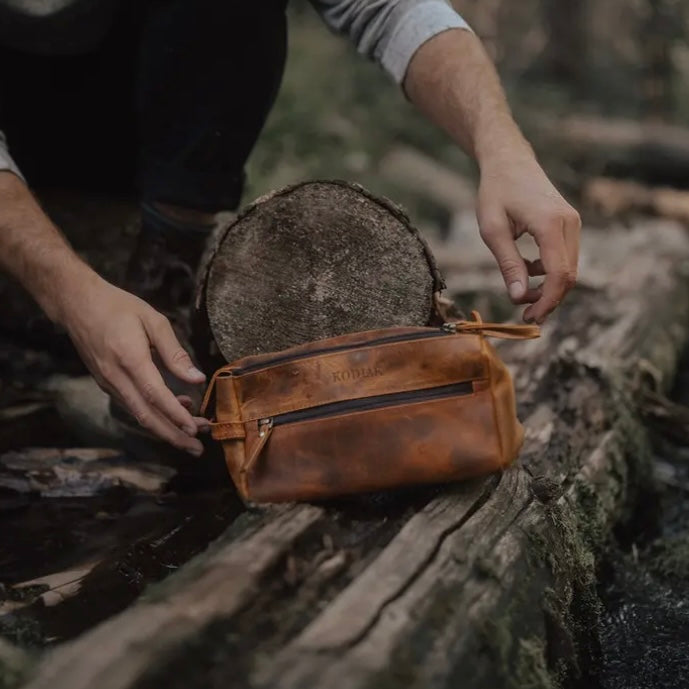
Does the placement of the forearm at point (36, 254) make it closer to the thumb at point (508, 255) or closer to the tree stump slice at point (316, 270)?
the tree stump slice at point (316, 270)

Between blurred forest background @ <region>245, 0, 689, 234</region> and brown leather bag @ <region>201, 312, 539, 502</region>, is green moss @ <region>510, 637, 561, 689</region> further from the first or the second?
blurred forest background @ <region>245, 0, 689, 234</region>

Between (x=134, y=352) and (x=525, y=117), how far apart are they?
7.89m

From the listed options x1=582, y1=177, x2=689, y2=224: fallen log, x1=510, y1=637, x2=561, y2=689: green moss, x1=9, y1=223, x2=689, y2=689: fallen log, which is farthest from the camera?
x1=582, y1=177, x2=689, y2=224: fallen log

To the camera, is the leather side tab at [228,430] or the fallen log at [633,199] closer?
the leather side tab at [228,430]

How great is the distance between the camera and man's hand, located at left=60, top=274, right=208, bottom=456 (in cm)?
147

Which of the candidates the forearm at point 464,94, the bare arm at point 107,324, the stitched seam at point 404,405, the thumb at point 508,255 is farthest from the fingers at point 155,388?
the forearm at point 464,94

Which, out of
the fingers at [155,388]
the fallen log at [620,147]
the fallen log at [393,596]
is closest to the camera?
the fallen log at [393,596]

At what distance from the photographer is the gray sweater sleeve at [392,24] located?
208cm

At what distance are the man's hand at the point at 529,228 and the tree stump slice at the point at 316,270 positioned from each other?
0.66 feet

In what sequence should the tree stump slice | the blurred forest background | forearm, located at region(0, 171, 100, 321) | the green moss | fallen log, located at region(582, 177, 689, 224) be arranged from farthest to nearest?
the blurred forest background, fallen log, located at region(582, 177, 689, 224), the tree stump slice, forearm, located at region(0, 171, 100, 321), the green moss

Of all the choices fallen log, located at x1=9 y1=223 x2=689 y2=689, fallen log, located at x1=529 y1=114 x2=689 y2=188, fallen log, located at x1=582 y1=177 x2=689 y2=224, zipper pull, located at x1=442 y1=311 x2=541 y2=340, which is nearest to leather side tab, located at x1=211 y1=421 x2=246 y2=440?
fallen log, located at x1=9 y1=223 x2=689 y2=689

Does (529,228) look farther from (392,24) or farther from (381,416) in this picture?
(392,24)

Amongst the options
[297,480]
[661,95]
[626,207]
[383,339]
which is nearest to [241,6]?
[383,339]

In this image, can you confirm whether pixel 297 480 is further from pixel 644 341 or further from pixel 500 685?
pixel 644 341
